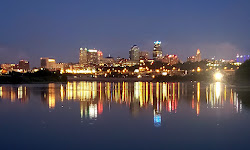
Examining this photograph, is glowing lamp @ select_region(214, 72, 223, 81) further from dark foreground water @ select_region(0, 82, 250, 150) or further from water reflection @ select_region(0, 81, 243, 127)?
dark foreground water @ select_region(0, 82, 250, 150)

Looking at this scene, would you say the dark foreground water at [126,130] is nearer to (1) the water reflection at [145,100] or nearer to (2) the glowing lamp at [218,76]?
(1) the water reflection at [145,100]

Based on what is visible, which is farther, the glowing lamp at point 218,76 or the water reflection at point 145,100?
the glowing lamp at point 218,76

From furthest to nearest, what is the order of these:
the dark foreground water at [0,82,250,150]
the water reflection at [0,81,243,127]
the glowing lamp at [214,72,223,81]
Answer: the glowing lamp at [214,72,223,81] → the water reflection at [0,81,243,127] → the dark foreground water at [0,82,250,150]

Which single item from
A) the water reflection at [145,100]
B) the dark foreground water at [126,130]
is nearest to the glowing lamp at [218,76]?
the water reflection at [145,100]

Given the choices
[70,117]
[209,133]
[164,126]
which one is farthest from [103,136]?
[70,117]

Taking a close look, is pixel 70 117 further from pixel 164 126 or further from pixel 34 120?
pixel 164 126

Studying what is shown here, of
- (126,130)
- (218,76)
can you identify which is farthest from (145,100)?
(218,76)

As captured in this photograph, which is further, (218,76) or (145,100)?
(218,76)

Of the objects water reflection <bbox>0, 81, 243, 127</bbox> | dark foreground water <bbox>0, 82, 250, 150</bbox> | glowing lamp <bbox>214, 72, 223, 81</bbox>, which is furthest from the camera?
glowing lamp <bbox>214, 72, 223, 81</bbox>

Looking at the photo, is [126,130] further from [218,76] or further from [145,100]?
[218,76]

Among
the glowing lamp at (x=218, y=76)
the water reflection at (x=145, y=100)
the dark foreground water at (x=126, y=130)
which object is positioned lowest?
the dark foreground water at (x=126, y=130)

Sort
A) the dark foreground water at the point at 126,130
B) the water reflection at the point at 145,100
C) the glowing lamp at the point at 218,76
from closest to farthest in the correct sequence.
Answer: the dark foreground water at the point at 126,130 < the water reflection at the point at 145,100 < the glowing lamp at the point at 218,76

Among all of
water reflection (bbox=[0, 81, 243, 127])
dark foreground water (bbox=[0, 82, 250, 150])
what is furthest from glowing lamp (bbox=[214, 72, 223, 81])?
dark foreground water (bbox=[0, 82, 250, 150])

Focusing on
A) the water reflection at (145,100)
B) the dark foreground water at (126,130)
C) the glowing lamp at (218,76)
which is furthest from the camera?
the glowing lamp at (218,76)
